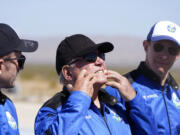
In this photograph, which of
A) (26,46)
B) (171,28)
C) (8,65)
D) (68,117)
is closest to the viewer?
(68,117)

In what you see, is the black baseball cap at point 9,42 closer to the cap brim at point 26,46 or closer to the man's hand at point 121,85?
the cap brim at point 26,46

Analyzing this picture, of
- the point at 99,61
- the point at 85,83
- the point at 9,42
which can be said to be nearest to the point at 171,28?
the point at 99,61

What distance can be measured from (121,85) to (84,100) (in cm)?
48

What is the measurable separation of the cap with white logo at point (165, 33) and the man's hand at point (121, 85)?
0.88 m

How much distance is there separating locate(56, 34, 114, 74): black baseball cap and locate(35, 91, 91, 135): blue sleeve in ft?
1.29

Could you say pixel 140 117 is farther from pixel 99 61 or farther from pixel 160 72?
pixel 160 72

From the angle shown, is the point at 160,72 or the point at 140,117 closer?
the point at 140,117

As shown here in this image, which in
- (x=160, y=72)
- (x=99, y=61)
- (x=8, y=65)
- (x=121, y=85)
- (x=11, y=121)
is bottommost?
(x=11, y=121)

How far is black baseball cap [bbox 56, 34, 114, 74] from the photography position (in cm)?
388

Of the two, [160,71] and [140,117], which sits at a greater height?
[160,71]

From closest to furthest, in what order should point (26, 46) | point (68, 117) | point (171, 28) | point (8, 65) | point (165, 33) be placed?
1. point (68, 117)
2. point (8, 65)
3. point (26, 46)
4. point (165, 33)
5. point (171, 28)

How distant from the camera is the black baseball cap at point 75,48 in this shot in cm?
388

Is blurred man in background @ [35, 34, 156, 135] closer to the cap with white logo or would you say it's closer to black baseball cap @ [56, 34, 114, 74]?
black baseball cap @ [56, 34, 114, 74]

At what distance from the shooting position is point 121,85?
156 inches
